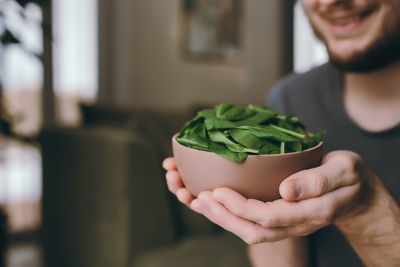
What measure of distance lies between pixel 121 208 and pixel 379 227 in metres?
1.20

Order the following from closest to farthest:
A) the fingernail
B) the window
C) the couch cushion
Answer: the fingernail < the couch cushion < the window

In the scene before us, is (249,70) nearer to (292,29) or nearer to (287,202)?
(292,29)

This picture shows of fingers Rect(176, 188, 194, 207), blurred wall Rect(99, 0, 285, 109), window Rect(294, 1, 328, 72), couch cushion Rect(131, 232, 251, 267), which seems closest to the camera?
fingers Rect(176, 188, 194, 207)

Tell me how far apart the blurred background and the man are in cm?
25

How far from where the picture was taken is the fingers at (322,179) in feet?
1.77

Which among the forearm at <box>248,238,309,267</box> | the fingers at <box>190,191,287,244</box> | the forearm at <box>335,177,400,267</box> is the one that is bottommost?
the forearm at <box>248,238,309,267</box>

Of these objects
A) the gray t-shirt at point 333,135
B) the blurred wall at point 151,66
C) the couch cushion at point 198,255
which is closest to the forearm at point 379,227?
the gray t-shirt at point 333,135

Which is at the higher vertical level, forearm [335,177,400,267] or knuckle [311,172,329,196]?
knuckle [311,172,329,196]

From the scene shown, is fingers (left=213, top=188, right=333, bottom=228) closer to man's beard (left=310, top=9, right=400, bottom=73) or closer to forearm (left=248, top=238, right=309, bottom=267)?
forearm (left=248, top=238, right=309, bottom=267)

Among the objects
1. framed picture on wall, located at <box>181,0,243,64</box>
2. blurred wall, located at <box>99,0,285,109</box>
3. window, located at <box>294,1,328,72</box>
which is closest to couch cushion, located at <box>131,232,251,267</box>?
blurred wall, located at <box>99,0,285,109</box>

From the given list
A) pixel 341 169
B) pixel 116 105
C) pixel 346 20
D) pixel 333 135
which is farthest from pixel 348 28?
pixel 116 105

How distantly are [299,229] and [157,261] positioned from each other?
1.19m

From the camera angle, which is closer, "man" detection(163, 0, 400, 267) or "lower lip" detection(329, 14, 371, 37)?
"man" detection(163, 0, 400, 267)

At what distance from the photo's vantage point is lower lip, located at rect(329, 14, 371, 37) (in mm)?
905
